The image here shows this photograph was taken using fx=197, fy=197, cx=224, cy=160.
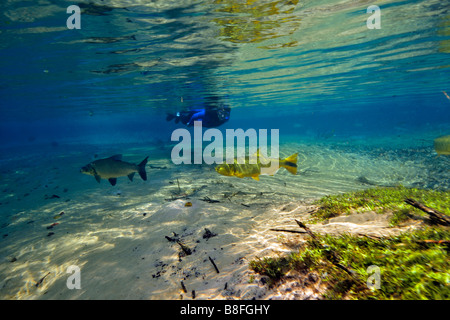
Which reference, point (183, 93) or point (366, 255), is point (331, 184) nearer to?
point (366, 255)

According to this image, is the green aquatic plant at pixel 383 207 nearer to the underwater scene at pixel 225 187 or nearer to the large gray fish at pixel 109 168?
the underwater scene at pixel 225 187

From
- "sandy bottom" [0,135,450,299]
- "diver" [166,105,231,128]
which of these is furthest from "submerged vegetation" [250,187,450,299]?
"diver" [166,105,231,128]

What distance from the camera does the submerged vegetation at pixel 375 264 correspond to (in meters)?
1.90

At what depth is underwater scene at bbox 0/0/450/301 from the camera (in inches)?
105

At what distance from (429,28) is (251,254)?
55.0 ft

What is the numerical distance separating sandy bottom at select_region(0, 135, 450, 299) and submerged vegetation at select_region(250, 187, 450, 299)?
0.28 meters

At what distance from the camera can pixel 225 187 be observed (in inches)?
377

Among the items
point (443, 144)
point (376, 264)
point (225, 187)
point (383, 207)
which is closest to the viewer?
point (376, 264)

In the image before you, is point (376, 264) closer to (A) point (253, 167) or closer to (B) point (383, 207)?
(B) point (383, 207)

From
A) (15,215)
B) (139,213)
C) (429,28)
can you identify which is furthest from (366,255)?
(429,28)

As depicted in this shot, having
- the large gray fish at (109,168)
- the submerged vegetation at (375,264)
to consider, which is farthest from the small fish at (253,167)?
the large gray fish at (109,168)

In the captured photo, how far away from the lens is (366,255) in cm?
245

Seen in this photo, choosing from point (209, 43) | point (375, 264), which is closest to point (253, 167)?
point (375, 264)

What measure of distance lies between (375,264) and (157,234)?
442 cm
